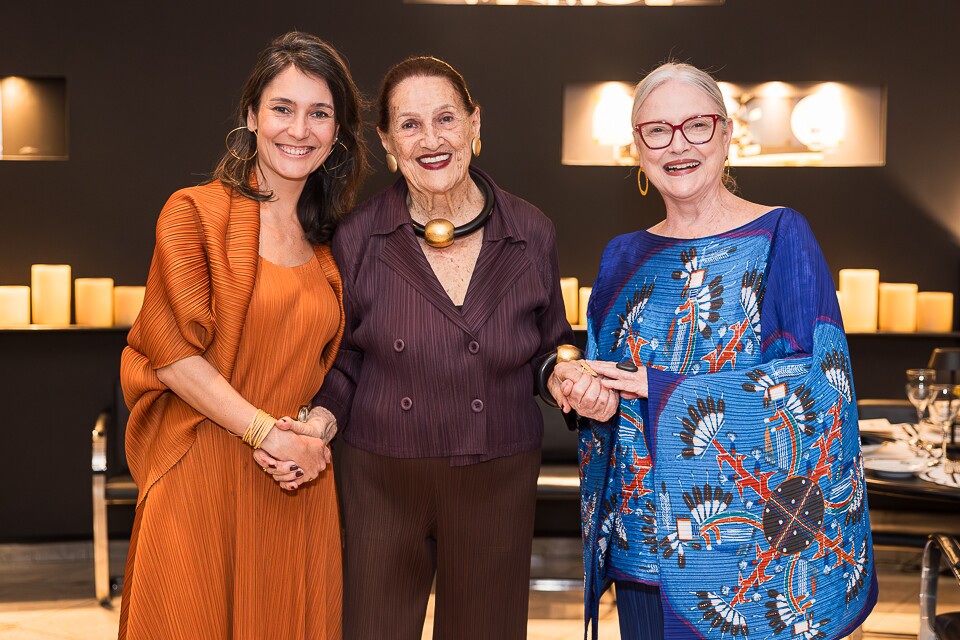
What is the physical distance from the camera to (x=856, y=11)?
5.10 m

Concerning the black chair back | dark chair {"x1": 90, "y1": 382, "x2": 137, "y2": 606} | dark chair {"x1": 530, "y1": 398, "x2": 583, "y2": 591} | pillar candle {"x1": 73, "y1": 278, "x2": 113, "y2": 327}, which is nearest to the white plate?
the black chair back

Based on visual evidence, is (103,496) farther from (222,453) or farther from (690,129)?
(690,129)

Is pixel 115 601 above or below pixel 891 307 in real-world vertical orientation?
below

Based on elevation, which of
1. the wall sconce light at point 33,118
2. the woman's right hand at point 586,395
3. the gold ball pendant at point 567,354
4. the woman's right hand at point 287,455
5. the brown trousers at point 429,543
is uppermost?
the wall sconce light at point 33,118

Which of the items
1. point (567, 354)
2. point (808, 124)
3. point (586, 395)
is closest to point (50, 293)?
point (567, 354)

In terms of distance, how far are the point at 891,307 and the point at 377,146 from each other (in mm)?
2769

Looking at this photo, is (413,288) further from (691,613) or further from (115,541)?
(115,541)

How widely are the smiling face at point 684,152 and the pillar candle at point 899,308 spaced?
3292 mm

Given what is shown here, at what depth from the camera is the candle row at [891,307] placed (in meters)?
5.00

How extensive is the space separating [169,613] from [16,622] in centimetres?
259

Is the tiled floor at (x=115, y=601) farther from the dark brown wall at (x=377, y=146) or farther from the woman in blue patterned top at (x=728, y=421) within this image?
the woman in blue patterned top at (x=728, y=421)

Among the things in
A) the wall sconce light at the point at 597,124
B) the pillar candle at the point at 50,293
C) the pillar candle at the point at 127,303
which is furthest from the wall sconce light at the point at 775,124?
the pillar candle at the point at 50,293

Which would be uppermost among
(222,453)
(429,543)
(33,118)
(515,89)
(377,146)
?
(515,89)

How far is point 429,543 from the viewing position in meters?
2.35
